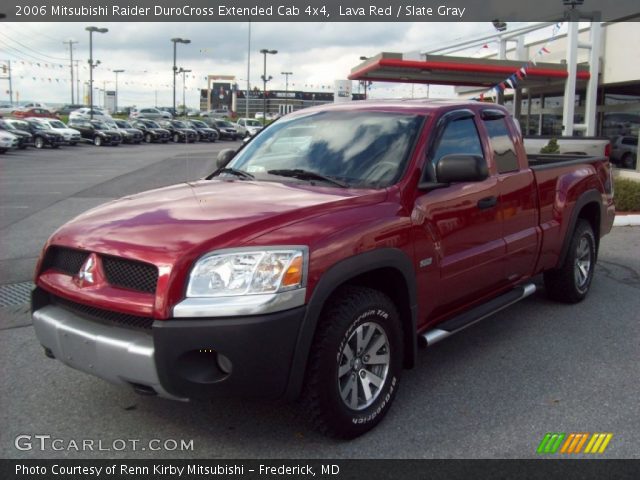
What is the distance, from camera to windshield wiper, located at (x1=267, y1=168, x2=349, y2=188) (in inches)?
156

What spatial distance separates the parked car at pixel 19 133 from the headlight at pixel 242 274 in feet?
109

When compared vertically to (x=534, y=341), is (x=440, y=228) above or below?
above

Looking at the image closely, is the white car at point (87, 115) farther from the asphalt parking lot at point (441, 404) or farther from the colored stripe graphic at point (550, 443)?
the colored stripe graphic at point (550, 443)

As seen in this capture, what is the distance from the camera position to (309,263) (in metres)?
3.10

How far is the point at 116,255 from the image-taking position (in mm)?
3148

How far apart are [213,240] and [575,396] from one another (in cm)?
253

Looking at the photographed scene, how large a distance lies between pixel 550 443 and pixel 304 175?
213 centimetres

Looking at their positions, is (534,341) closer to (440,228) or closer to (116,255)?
(440,228)

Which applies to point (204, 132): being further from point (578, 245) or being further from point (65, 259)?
point (65, 259)

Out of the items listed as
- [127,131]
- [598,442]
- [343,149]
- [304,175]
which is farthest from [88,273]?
[127,131]

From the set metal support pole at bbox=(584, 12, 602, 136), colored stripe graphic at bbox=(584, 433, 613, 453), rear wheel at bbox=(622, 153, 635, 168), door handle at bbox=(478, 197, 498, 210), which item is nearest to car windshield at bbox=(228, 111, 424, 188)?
door handle at bbox=(478, 197, 498, 210)

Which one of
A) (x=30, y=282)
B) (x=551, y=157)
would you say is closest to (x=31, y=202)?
(x=30, y=282)

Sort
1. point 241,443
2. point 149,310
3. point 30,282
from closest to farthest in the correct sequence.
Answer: point 149,310 → point 241,443 → point 30,282

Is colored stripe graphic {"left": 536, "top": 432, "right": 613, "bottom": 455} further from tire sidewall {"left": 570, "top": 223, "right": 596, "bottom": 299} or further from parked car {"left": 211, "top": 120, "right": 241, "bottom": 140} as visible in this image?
parked car {"left": 211, "top": 120, "right": 241, "bottom": 140}
